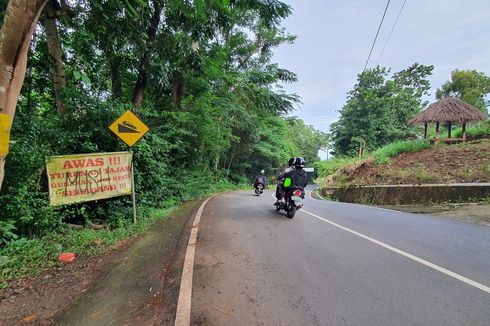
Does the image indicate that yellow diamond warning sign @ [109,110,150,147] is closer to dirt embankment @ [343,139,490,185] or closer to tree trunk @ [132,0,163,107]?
tree trunk @ [132,0,163,107]

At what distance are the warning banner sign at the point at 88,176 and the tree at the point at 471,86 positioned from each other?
36.7 meters

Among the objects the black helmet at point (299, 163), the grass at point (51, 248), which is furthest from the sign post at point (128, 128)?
the black helmet at point (299, 163)

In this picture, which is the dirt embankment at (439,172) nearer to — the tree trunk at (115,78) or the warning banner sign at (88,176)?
the warning banner sign at (88,176)

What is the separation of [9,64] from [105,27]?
4.45 metres

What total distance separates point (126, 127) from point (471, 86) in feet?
131

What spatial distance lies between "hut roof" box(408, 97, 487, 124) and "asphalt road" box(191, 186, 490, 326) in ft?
38.7

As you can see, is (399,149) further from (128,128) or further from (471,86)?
(471,86)

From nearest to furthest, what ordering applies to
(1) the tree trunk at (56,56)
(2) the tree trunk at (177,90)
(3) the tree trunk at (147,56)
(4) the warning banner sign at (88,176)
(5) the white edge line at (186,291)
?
1. (5) the white edge line at (186,291)
2. (4) the warning banner sign at (88,176)
3. (1) the tree trunk at (56,56)
4. (3) the tree trunk at (147,56)
5. (2) the tree trunk at (177,90)

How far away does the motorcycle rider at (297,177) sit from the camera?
7.70 meters

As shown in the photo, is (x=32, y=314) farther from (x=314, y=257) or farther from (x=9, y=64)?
(x=314, y=257)

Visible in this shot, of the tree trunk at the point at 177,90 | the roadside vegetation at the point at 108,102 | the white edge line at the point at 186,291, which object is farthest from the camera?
the tree trunk at the point at 177,90

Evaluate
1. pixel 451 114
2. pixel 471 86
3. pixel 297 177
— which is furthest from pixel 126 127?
pixel 471 86

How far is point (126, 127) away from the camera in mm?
6340

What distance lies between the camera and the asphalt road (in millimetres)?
2658
